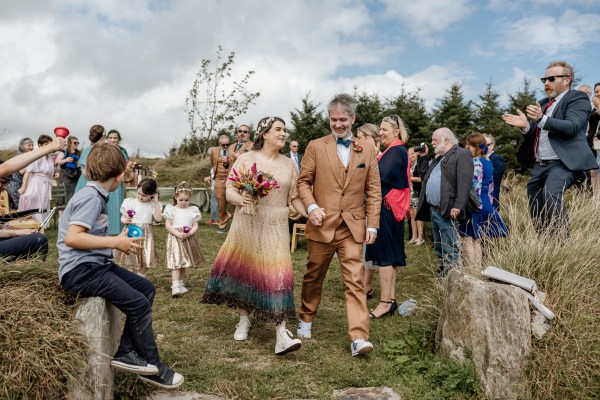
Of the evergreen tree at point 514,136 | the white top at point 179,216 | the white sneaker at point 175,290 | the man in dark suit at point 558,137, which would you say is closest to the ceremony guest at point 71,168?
the white top at point 179,216

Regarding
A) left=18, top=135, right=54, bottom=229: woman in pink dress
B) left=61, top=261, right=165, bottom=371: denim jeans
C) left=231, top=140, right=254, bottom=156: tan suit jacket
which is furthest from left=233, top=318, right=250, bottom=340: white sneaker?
left=18, top=135, right=54, bottom=229: woman in pink dress

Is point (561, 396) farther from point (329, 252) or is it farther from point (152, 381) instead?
point (152, 381)

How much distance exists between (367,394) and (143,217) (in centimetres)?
421

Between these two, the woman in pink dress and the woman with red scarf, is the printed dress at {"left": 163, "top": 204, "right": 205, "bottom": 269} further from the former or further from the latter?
the woman in pink dress

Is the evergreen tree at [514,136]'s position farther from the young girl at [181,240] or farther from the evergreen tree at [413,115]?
the young girl at [181,240]

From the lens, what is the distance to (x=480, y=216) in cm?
686

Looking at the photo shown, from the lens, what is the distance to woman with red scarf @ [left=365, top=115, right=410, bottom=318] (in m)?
6.15

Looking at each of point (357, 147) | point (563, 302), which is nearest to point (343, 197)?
point (357, 147)

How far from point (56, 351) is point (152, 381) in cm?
71

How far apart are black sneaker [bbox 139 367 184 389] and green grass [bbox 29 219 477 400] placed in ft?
0.68

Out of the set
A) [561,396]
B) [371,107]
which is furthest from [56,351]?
[371,107]

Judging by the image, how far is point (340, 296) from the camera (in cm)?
716

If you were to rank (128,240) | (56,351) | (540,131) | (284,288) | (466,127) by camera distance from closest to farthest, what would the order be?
(56,351) < (128,240) < (284,288) < (540,131) < (466,127)

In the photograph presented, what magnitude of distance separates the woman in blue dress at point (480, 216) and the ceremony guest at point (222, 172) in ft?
20.2
